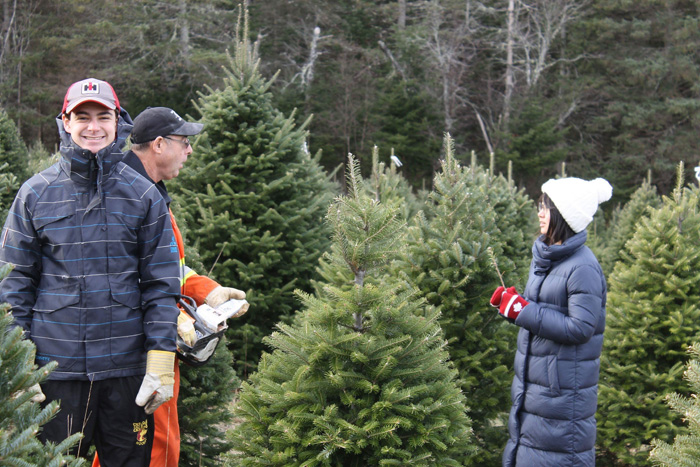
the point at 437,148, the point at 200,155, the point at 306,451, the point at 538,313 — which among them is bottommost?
the point at 306,451

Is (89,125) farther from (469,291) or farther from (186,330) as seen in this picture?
(469,291)

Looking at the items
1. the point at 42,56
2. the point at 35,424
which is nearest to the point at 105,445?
the point at 35,424

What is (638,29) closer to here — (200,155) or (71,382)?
(200,155)

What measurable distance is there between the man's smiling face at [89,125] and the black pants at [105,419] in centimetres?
111

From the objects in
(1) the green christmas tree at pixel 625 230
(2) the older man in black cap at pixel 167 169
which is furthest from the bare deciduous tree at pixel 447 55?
(2) the older man in black cap at pixel 167 169

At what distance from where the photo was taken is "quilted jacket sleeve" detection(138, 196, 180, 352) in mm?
3150

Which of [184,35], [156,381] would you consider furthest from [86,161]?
[184,35]

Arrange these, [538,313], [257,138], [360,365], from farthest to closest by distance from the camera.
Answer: [257,138]
[538,313]
[360,365]

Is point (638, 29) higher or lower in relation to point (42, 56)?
higher

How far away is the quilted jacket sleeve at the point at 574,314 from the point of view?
3.65 metres

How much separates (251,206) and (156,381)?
374 centimetres

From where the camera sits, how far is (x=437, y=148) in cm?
3150

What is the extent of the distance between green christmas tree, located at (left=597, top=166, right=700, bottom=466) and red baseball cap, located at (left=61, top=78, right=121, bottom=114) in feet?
15.4

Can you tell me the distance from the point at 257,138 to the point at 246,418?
3.92 meters
